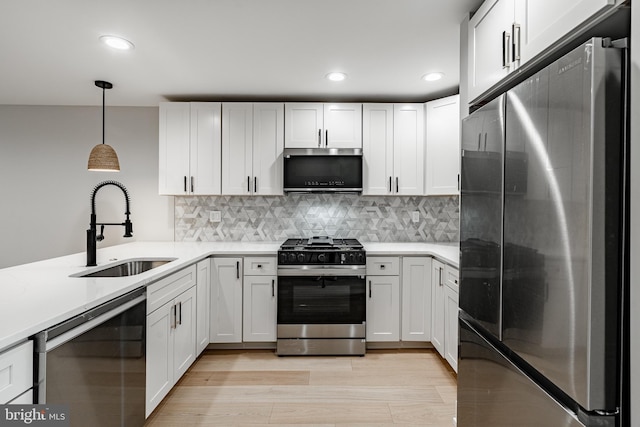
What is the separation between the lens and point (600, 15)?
3.17ft

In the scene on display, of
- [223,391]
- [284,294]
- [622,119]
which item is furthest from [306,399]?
[622,119]

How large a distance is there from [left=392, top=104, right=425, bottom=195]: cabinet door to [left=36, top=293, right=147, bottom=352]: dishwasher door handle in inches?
96.6

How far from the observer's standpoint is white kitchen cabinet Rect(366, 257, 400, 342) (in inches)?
121

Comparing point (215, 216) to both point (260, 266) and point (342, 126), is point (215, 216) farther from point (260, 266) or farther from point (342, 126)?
point (342, 126)

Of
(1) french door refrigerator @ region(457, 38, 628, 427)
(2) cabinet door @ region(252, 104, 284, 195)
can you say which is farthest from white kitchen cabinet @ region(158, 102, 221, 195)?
(1) french door refrigerator @ region(457, 38, 628, 427)

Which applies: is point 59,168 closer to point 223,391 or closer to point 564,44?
point 223,391

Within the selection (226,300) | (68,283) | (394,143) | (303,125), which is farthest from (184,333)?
(394,143)

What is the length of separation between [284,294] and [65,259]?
160 cm

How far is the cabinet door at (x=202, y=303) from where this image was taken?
2.77 meters

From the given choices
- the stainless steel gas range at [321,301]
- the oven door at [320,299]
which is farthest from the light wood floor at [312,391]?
the oven door at [320,299]

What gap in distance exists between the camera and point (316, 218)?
3680mm

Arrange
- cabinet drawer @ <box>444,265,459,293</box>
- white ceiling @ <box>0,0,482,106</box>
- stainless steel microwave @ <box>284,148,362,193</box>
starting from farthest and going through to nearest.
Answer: stainless steel microwave @ <box>284,148,362,193</box>, cabinet drawer @ <box>444,265,459,293</box>, white ceiling @ <box>0,0,482,106</box>

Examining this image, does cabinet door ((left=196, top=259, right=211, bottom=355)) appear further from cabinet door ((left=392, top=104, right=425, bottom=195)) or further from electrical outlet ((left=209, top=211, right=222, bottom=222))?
cabinet door ((left=392, top=104, right=425, bottom=195))

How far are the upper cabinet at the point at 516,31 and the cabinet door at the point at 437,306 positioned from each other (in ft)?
4.96
